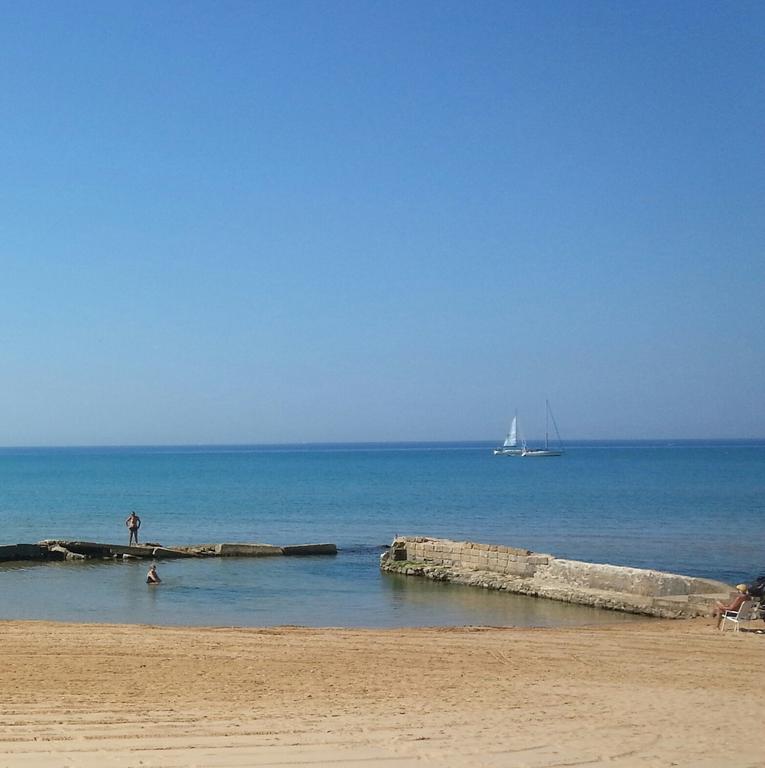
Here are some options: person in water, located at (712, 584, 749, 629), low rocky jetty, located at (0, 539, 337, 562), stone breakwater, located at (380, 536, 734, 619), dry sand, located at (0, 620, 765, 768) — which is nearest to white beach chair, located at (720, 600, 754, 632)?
person in water, located at (712, 584, 749, 629)

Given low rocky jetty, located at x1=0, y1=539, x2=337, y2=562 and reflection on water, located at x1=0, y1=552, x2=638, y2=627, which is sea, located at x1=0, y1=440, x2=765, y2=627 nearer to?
reflection on water, located at x1=0, y1=552, x2=638, y2=627

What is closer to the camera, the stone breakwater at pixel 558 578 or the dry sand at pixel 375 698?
the dry sand at pixel 375 698

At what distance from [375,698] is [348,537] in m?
27.8

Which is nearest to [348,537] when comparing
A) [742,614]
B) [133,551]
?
[133,551]

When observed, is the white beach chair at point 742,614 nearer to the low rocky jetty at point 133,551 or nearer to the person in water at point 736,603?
the person in water at point 736,603

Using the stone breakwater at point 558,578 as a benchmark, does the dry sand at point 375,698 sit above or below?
above

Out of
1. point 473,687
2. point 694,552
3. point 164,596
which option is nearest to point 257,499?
point 694,552

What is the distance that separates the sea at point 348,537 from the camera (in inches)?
831

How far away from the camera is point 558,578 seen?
23.6 m

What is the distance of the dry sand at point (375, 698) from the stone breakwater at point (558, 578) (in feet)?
13.5

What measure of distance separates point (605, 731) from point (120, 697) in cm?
536

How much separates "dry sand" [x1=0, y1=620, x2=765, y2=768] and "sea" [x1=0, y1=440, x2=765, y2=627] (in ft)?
14.7

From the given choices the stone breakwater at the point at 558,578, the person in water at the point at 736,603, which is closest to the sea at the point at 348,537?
the stone breakwater at the point at 558,578

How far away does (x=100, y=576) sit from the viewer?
26562mm
